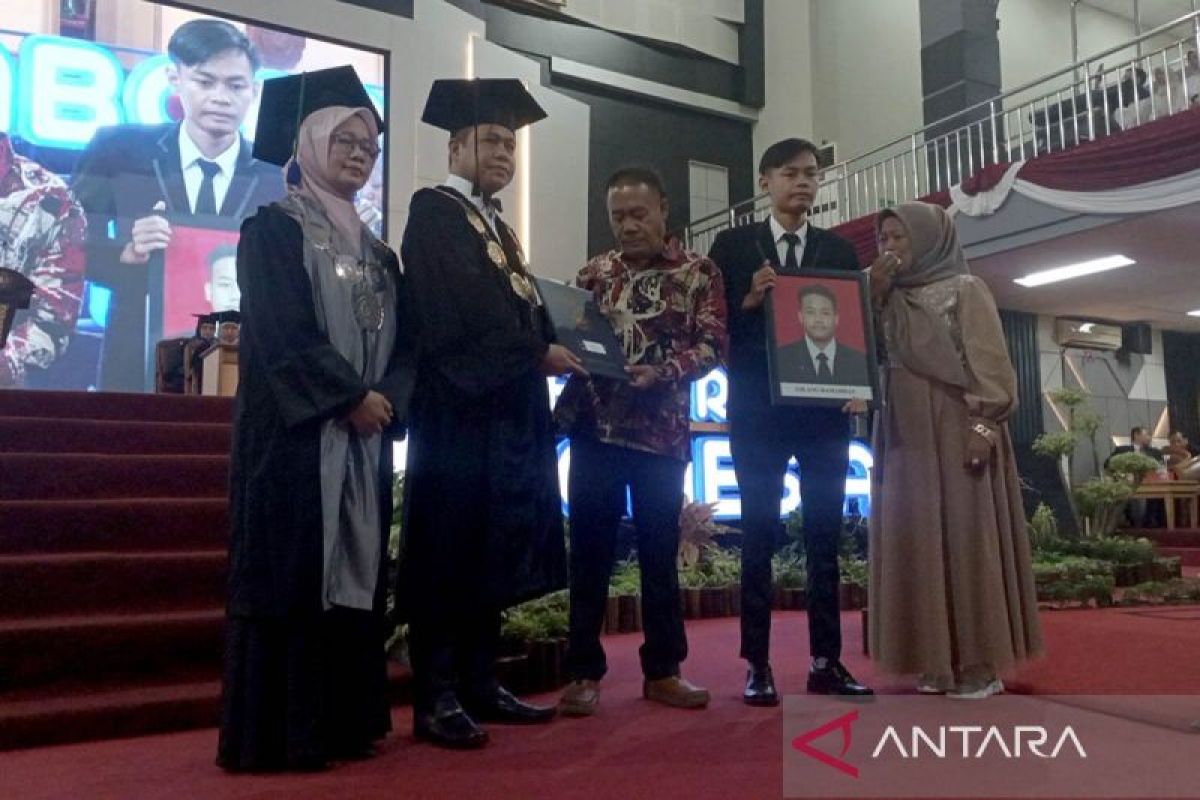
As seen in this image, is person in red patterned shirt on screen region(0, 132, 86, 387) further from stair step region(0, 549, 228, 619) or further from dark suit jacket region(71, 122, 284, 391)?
stair step region(0, 549, 228, 619)

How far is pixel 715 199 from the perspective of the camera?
13.7m

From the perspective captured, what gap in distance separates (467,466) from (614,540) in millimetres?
530

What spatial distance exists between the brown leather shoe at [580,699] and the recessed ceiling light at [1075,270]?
861cm

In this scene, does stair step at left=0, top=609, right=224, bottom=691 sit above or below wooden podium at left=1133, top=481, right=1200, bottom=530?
below

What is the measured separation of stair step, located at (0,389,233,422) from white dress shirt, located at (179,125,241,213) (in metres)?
3.47

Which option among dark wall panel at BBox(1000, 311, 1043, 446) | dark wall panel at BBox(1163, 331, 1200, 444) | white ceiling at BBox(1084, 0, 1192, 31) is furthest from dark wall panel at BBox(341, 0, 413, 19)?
dark wall panel at BBox(1163, 331, 1200, 444)

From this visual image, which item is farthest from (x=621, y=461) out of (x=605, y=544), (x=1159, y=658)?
(x=1159, y=658)

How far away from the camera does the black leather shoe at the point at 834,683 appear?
2.52m

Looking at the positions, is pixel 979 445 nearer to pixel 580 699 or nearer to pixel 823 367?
pixel 823 367

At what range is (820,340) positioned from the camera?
256cm

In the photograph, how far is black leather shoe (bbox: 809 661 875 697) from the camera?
8.25ft

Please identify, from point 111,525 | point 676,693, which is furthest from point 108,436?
point 676,693

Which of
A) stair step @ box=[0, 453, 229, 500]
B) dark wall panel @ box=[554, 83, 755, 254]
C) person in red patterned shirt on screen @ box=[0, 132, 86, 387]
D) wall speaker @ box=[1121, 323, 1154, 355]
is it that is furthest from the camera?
dark wall panel @ box=[554, 83, 755, 254]

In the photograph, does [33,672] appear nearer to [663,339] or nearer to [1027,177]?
[663,339]
